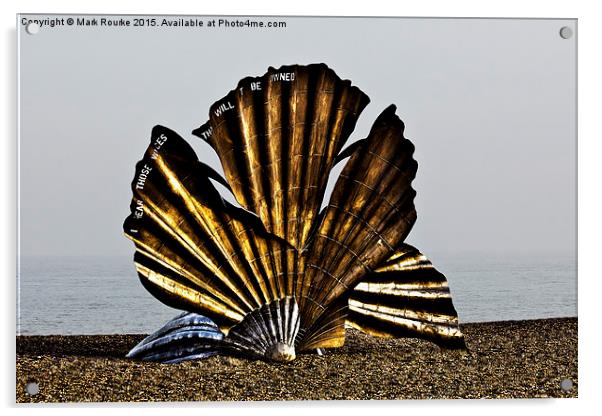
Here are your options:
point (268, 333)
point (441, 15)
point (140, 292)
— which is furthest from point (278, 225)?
point (441, 15)

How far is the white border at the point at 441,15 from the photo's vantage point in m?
3.06

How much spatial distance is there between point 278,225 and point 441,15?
0.94 m

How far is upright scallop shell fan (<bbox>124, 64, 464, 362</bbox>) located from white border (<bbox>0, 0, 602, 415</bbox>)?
8.5 inches

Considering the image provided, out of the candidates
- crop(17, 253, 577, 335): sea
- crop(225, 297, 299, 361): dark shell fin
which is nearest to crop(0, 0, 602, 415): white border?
crop(17, 253, 577, 335): sea

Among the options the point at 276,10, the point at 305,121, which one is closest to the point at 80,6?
the point at 276,10

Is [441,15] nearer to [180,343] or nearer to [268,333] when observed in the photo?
[268,333]

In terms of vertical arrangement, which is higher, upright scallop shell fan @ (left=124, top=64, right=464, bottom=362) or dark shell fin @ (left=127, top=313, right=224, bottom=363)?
upright scallop shell fan @ (left=124, top=64, right=464, bottom=362)

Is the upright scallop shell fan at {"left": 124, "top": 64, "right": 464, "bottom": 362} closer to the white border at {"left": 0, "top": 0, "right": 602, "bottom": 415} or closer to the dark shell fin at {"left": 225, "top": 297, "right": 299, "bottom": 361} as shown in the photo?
the dark shell fin at {"left": 225, "top": 297, "right": 299, "bottom": 361}

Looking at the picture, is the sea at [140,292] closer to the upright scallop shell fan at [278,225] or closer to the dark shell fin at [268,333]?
the upright scallop shell fan at [278,225]

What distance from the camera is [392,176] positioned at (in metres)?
3.19

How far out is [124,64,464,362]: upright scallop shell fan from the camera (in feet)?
10.3

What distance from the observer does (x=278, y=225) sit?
316 cm
